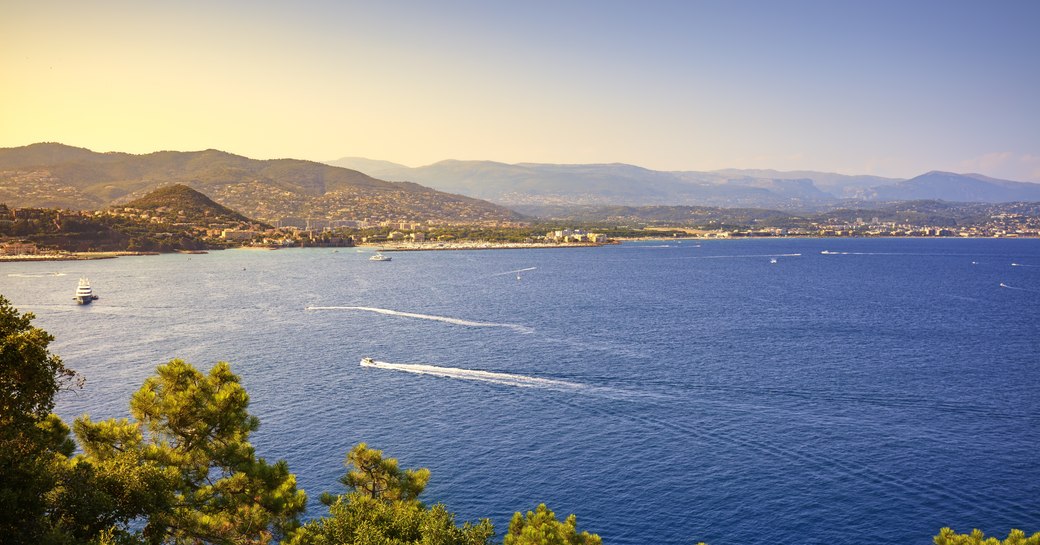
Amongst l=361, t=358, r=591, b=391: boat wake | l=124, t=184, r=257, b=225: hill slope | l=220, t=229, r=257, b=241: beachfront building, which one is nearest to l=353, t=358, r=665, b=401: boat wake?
l=361, t=358, r=591, b=391: boat wake

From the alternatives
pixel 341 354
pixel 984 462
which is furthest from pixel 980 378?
pixel 341 354

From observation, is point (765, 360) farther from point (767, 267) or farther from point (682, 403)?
point (767, 267)

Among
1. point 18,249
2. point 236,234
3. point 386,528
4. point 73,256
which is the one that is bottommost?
point 386,528

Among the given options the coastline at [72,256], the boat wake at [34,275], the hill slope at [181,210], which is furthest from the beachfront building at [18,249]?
the hill slope at [181,210]

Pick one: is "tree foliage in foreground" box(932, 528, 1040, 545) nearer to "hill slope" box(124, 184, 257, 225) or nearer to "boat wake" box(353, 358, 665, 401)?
"boat wake" box(353, 358, 665, 401)

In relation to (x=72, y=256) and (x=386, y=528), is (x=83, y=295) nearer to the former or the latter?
(x=72, y=256)

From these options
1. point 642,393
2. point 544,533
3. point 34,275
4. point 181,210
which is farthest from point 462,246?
point 544,533
